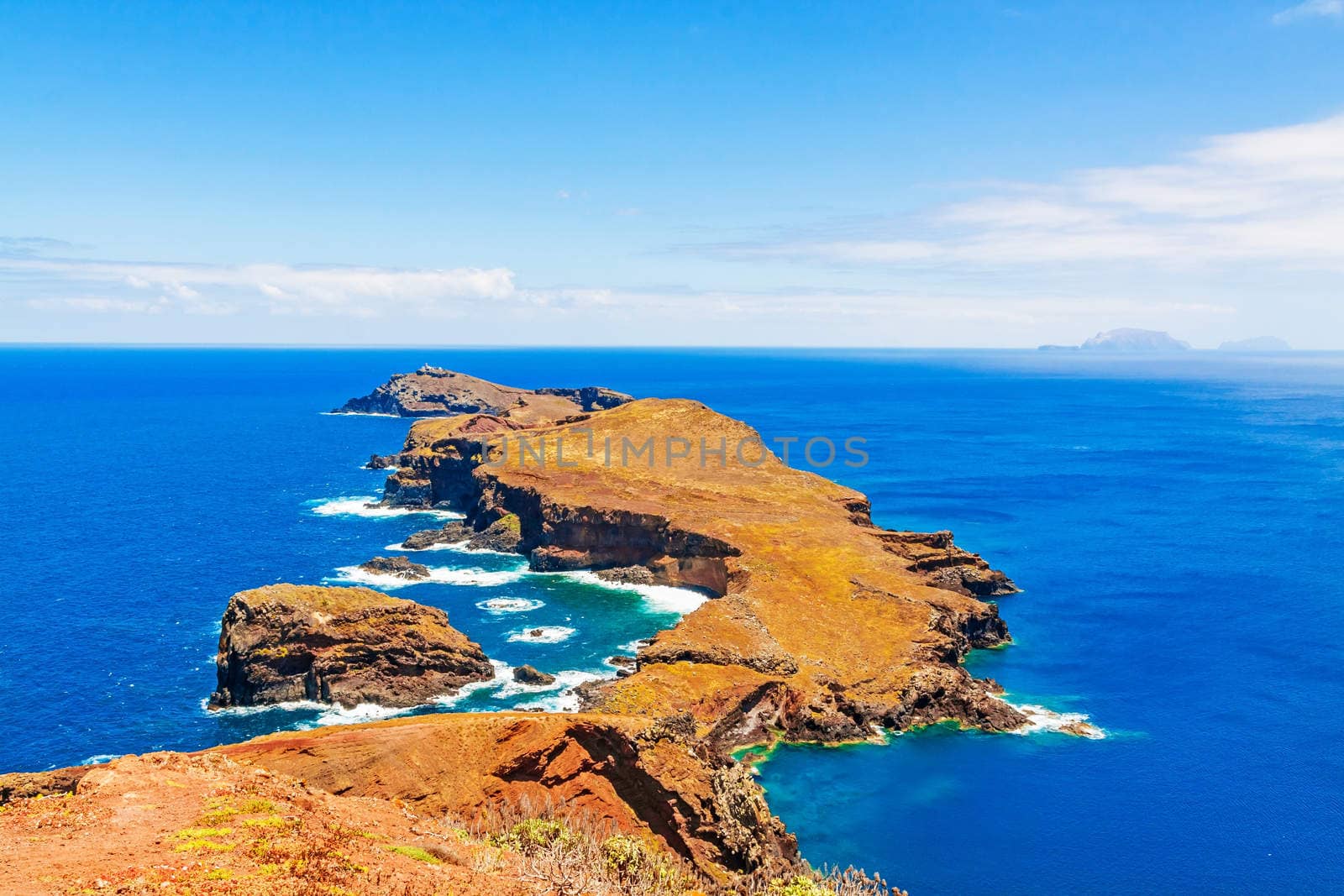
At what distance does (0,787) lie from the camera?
112ft

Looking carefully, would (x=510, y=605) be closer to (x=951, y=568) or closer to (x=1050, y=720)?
(x=951, y=568)

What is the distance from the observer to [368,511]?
141000 mm

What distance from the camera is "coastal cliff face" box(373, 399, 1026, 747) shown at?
68.4 meters

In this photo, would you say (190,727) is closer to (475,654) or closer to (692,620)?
(475,654)

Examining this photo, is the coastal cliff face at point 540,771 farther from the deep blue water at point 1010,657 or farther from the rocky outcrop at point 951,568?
the rocky outcrop at point 951,568

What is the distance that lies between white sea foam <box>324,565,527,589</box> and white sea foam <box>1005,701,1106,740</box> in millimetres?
58274

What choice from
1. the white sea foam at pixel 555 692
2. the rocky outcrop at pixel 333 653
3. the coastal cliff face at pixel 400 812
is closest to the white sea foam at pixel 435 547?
the rocky outcrop at pixel 333 653

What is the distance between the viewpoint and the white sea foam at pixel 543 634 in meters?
84.9

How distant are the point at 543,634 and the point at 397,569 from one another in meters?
26.4

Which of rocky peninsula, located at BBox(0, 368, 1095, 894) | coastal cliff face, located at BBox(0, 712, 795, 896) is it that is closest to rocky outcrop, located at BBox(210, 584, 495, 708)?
rocky peninsula, located at BBox(0, 368, 1095, 894)

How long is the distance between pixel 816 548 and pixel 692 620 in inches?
982

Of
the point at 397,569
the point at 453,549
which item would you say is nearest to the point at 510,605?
the point at 397,569

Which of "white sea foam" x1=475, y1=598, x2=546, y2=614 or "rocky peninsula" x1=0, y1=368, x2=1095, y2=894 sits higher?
"rocky peninsula" x1=0, y1=368, x2=1095, y2=894

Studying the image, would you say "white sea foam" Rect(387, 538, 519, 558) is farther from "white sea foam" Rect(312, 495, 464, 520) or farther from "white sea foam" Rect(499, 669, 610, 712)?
"white sea foam" Rect(499, 669, 610, 712)
